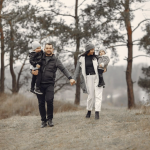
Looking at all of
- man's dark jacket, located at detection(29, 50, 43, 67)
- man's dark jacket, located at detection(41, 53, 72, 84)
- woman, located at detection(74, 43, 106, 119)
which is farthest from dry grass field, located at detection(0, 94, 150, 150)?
man's dark jacket, located at detection(29, 50, 43, 67)

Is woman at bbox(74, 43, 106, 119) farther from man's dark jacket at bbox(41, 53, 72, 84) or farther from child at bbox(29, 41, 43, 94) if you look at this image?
child at bbox(29, 41, 43, 94)

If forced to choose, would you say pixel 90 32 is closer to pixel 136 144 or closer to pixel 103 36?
pixel 103 36

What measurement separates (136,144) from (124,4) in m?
11.0

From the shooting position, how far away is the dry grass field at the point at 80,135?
4.16 m

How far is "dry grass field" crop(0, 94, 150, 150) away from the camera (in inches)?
164

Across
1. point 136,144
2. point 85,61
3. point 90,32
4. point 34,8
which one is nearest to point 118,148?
point 136,144

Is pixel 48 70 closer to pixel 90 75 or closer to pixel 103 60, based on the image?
pixel 90 75

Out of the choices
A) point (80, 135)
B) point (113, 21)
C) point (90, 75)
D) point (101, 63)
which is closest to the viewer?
point (80, 135)

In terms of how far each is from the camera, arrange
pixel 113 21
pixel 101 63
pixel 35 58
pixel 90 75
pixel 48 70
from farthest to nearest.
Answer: pixel 113 21
pixel 90 75
pixel 101 63
pixel 48 70
pixel 35 58

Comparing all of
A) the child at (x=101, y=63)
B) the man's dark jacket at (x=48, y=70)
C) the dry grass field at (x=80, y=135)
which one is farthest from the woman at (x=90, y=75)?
the man's dark jacket at (x=48, y=70)

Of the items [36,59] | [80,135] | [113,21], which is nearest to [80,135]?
[80,135]

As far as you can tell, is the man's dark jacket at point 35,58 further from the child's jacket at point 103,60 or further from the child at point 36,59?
the child's jacket at point 103,60

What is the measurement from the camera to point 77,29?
14.5 metres

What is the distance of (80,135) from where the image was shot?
4844mm
